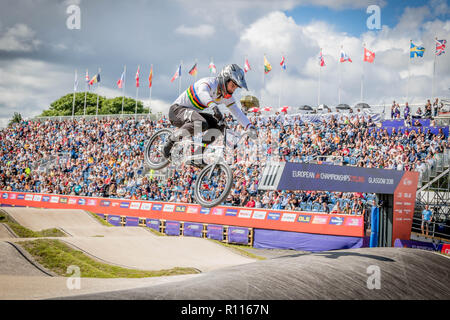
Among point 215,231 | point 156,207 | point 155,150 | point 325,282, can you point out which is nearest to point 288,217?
point 215,231

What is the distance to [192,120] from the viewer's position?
8.13 meters

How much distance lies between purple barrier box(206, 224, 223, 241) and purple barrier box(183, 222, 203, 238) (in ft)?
1.50

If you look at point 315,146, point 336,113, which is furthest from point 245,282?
point 336,113

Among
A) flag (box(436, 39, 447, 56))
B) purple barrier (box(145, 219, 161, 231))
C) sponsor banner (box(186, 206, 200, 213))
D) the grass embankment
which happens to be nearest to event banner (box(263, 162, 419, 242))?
sponsor banner (box(186, 206, 200, 213))

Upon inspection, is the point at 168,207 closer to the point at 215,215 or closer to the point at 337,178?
the point at 215,215

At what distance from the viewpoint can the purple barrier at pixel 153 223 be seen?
2338 centimetres

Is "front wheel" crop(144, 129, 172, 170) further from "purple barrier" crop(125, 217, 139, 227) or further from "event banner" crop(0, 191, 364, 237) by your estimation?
"purple barrier" crop(125, 217, 139, 227)

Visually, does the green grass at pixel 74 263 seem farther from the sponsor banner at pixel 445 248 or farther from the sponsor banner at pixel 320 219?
the sponsor banner at pixel 445 248

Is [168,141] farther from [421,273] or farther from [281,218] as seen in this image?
[281,218]

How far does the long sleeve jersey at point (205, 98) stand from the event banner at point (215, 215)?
1089cm

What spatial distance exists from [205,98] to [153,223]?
16.9m

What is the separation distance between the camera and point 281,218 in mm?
19578
